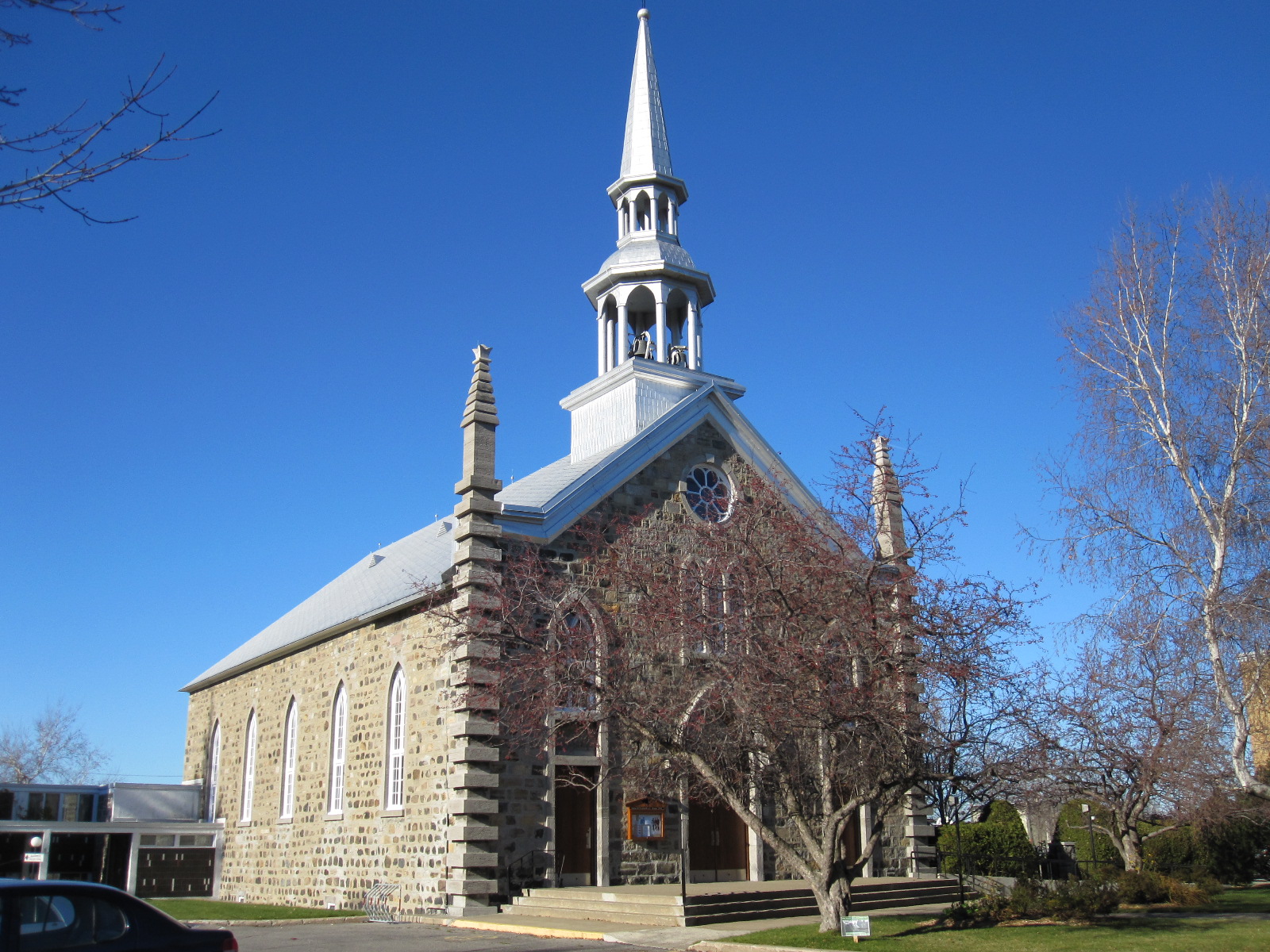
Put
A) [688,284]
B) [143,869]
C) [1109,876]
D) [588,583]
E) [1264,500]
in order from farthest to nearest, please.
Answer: [143,869]
[688,284]
[588,583]
[1109,876]
[1264,500]

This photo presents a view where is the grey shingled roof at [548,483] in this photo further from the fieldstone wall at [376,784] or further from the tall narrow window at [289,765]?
the tall narrow window at [289,765]

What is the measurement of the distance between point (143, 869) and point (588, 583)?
17.2 m

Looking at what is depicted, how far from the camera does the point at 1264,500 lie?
19.0m

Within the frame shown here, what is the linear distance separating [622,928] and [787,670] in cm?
487

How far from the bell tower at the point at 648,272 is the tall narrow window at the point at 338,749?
32.4 feet

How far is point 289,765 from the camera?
28516mm

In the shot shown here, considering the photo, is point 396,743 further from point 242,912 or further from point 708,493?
point 708,493

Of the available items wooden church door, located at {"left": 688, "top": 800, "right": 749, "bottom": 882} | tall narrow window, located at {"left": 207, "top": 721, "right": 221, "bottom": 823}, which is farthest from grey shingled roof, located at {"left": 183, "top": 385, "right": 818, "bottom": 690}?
wooden church door, located at {"left": 688, "top": 800, "right": 749, "bottom": 882}

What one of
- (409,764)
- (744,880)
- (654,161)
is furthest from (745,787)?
(654,161)

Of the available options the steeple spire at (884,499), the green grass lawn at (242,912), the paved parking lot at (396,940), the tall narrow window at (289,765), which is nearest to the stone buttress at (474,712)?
the paved parking lot at (396,940)

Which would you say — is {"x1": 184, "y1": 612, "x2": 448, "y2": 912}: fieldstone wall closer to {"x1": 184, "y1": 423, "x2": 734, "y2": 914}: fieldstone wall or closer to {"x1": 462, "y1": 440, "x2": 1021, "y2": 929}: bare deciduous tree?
{"x1": 184, "y1": 423, "x2": 734, "y2": 914}: fieldstone wall

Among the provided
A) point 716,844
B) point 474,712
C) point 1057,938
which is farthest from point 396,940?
point 1057,938

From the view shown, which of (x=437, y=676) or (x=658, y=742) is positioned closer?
(x=658, y=742)

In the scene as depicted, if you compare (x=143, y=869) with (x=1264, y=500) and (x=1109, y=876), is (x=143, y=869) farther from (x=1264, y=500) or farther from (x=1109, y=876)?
(x=1264, y=500)
